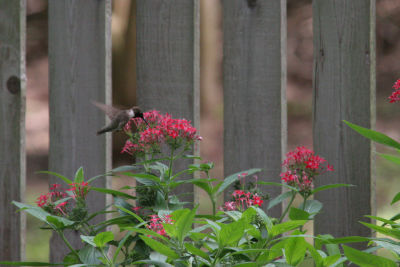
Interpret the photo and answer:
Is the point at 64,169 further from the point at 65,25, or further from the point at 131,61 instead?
the point at 131,61

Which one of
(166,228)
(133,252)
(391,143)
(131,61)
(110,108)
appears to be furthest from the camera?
(131,61)

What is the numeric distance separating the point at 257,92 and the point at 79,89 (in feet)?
2.47

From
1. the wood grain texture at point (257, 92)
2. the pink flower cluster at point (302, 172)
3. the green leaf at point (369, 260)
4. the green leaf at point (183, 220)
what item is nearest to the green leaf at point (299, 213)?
the pink flower cluster at point (302, 172)

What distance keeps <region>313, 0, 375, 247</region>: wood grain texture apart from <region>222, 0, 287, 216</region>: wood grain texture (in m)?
0.17

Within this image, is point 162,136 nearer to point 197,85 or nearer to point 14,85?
point 197,85

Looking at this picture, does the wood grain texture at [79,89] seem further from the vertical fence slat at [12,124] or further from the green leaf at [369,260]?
the green leaf at [369,260]

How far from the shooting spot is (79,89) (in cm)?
250

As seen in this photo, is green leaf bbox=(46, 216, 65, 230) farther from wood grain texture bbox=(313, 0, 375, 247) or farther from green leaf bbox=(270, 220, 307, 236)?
wood grain texture bbox=(313, 0, 375, 247)

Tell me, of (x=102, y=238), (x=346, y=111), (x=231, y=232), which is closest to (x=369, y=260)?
(x=231, y=232)

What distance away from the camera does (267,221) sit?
1.32 m

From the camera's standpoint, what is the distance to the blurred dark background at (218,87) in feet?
13.6

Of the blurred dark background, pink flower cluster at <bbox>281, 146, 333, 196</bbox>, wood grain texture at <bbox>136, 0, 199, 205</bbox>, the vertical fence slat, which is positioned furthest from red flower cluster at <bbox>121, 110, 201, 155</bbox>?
the blurred dark background

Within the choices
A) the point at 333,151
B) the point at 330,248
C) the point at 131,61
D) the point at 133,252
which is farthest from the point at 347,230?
the point at 131,61

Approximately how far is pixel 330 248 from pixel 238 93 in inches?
41.7
